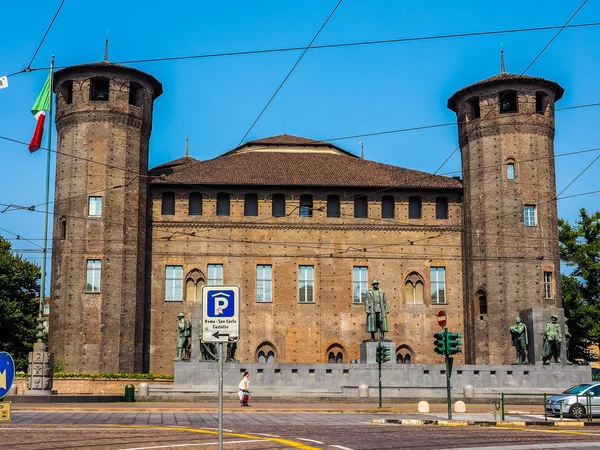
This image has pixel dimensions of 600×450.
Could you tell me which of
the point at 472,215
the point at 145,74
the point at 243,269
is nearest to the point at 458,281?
the point at 472,215

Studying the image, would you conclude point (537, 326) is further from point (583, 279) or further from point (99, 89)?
point (99, 89)

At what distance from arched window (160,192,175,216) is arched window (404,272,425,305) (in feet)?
44.6

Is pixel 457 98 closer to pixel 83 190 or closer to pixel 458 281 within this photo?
pixel 458 281

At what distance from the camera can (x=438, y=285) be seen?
47.2 meters

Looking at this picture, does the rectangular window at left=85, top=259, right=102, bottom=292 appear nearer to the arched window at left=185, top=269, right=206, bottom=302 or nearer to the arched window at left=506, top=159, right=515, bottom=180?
the arched window at left=185, top=269, right=206, bottom=302

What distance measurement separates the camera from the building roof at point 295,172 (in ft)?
Answer: 154

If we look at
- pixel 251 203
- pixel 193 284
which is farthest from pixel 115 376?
pixel 251 203

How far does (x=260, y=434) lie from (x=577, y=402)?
11079 millimetres

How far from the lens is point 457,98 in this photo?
159 feet

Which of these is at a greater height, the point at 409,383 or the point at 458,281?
the point at 458,281

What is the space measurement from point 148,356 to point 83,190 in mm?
9302

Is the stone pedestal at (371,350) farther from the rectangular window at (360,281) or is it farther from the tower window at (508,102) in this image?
the tower window at (508,102)

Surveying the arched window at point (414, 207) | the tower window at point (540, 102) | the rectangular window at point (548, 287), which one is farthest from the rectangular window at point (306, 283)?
the tower window at point (540, 102)

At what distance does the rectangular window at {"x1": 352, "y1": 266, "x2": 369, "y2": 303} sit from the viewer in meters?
46.8
